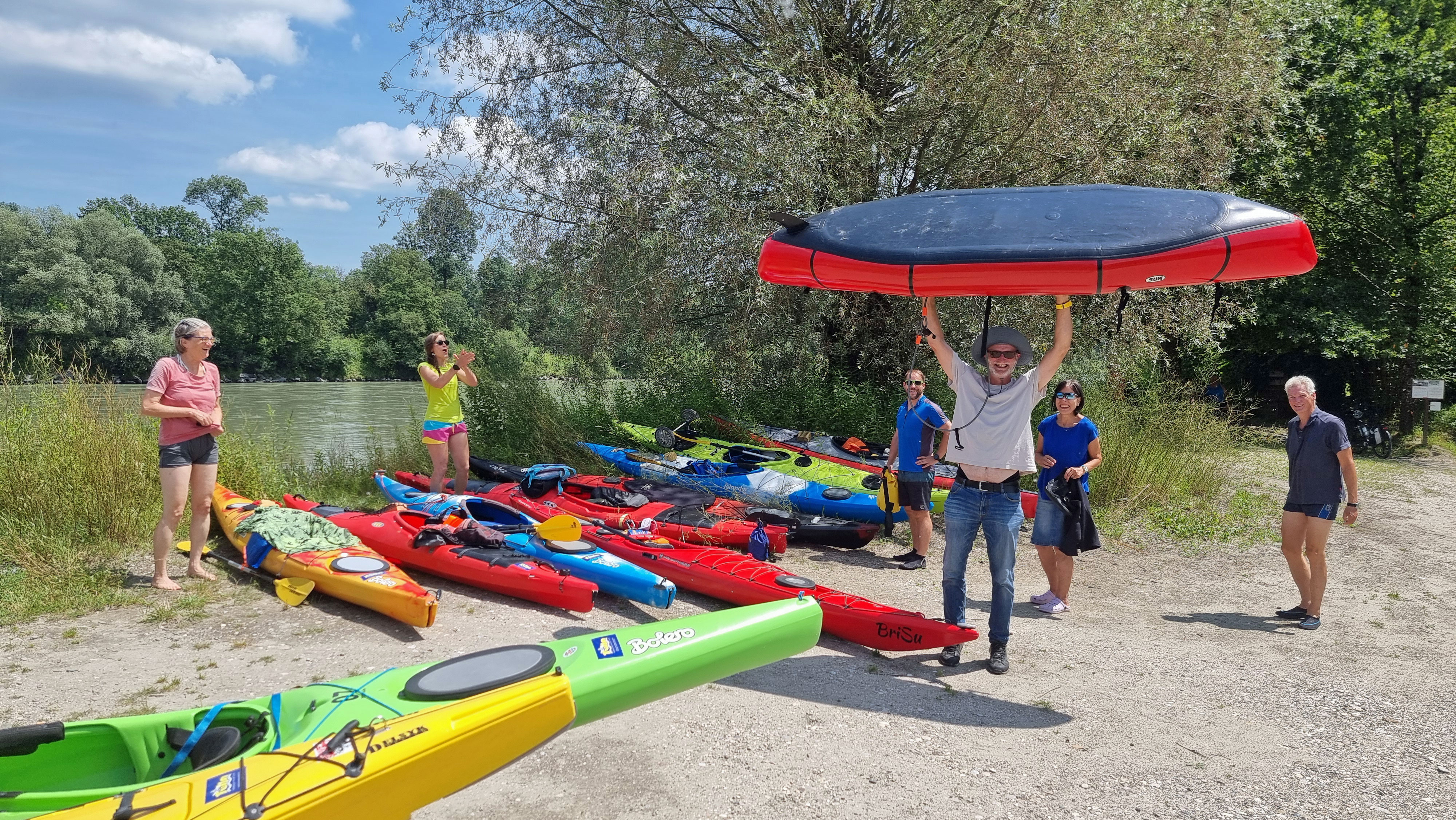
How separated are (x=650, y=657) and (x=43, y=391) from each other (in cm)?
609

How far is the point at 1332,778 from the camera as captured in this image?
310cm

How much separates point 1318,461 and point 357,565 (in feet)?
19.0

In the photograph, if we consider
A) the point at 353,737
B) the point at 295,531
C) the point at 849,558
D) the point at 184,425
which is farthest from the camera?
the point at 849,558

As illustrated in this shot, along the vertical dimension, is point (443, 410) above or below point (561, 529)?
above

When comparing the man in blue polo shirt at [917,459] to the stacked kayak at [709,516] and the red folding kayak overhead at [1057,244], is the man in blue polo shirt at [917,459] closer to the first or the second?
the stacked kayak at [709,516]

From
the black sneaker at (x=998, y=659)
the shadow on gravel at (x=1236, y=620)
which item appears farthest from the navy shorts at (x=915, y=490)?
the black sneaker at (x=998, y=659)

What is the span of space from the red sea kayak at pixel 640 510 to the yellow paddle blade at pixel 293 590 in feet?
6.03

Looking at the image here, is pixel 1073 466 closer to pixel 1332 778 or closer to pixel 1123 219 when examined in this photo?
pixel 1123 219

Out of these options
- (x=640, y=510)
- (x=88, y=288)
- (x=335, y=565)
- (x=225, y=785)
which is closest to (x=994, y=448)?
(x=225, y=785)

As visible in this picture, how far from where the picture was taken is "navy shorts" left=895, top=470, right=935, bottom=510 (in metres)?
6.05

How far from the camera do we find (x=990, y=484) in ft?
12.5

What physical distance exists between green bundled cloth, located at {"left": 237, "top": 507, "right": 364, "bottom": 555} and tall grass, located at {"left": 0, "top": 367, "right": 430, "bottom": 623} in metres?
0.73

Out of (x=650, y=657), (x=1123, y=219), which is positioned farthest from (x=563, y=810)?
(x=1123, y=219)

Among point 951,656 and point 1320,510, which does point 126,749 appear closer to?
point 951,656
